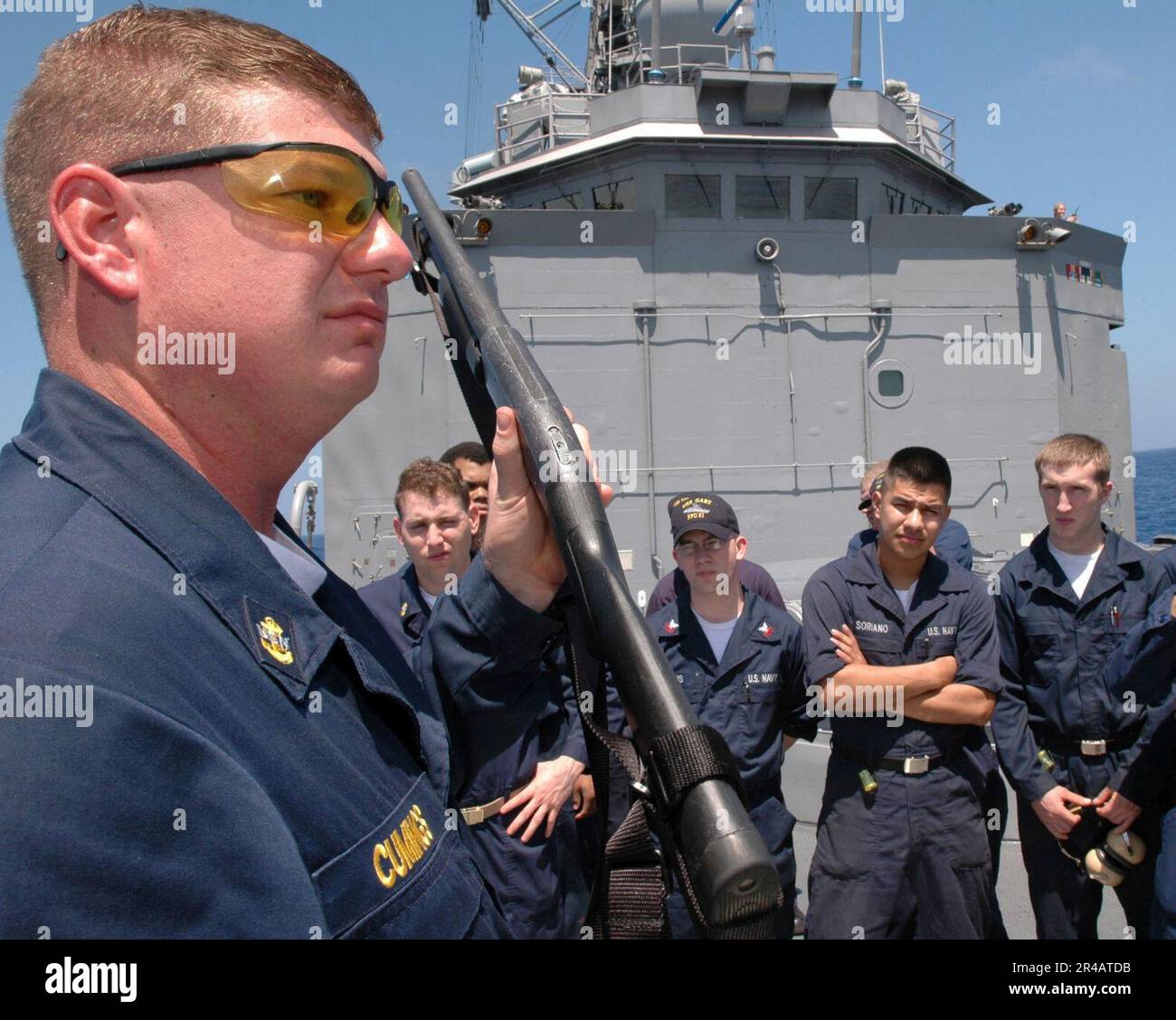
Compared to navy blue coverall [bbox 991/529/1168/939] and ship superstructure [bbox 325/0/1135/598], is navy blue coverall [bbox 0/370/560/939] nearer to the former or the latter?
navy blue coverall [bbox 991/529/1168/939]

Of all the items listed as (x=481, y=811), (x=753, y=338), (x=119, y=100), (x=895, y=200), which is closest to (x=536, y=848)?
(x=481, y=811)

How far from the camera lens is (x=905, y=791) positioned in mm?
3230

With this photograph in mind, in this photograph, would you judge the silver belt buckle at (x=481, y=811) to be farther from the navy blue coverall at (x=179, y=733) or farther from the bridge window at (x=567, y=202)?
the bridge window at (x=567, y=202)

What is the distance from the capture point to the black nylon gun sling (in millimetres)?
645

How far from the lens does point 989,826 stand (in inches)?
136

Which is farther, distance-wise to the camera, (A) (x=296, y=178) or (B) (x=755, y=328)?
(B) (x=755, y=328)

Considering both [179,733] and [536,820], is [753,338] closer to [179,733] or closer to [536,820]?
[536,820]

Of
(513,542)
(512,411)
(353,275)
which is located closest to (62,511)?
(353,275)

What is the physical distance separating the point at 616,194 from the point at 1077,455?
670cm

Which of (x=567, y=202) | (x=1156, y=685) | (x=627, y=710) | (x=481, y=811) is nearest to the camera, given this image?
(x=627, y=710)

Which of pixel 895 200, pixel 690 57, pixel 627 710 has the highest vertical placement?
pixel 690 57

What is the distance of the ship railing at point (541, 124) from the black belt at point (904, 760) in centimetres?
800
